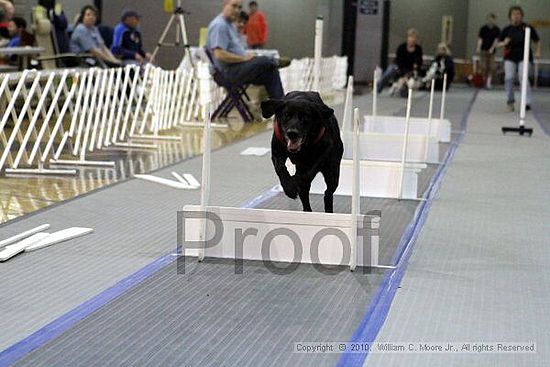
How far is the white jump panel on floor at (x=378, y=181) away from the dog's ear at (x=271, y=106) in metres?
1.45

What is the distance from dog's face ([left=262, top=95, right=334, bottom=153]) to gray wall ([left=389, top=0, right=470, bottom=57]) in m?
16.5

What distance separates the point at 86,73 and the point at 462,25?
14432 mm

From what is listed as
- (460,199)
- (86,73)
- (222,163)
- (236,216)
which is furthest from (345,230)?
(86,73)

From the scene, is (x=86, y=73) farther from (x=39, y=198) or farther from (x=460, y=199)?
(x=460, y=199)

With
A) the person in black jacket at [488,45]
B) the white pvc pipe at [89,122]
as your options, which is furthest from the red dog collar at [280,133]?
the person in black jacket at [488,45]

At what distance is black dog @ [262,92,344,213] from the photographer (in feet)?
14.0

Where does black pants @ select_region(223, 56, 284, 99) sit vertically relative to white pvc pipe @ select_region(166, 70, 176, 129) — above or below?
above

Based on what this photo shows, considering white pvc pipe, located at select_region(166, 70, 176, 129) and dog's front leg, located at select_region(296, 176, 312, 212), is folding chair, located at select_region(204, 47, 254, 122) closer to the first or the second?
white pvc pipe, located at select_region(166, 70, 176, 129)

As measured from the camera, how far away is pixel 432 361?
2.95 m

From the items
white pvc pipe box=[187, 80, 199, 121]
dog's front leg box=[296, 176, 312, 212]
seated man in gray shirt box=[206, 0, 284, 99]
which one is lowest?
white pvc pipe box=[187, 80, 199, 121]

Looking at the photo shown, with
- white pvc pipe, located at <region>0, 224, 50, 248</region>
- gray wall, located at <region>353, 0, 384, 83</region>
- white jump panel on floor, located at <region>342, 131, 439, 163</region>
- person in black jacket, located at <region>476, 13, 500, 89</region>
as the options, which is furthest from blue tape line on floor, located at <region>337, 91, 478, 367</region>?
person in black jacket, located at <region>476, 13, 500, 89</region>

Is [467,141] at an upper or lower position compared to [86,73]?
lower

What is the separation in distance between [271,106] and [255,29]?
12.6m

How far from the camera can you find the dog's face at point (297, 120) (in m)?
4.24
